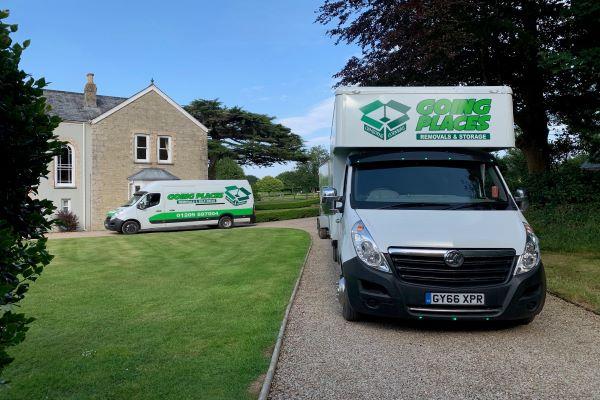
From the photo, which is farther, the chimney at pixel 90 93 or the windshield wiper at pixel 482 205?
the chimney at pixel 90 93

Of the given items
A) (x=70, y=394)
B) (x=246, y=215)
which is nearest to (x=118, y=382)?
(x=70, y=394)

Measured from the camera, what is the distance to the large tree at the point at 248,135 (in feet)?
144

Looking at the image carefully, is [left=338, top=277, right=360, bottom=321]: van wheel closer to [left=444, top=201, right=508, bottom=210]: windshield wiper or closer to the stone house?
[left=444, top=201, right=508, bottom=210]: windshield wiper

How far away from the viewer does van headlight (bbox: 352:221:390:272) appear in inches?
200

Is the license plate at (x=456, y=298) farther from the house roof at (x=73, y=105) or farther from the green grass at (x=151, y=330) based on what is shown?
the house roof at (x=73, y=105)

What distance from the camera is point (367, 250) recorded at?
17.0 feet

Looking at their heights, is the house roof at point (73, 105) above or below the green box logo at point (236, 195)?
above

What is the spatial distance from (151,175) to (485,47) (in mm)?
21633

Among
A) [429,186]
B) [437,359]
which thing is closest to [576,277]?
[429,186]

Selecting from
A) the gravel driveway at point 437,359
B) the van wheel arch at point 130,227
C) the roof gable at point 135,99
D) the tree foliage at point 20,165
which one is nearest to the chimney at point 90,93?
the roof gable at point 135,99

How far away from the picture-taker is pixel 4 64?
2656mm

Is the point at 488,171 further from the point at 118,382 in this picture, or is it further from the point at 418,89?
the point at 118,382

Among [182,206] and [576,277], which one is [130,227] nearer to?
[182,206]

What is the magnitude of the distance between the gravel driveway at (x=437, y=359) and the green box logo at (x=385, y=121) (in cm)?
262
